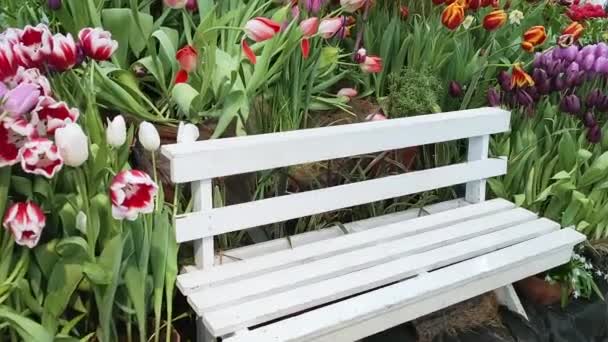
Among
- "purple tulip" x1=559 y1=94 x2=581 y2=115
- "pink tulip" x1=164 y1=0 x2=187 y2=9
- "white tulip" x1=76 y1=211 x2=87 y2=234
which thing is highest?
"pink tulip" x1=164 y1=0 x2=187 y2=9

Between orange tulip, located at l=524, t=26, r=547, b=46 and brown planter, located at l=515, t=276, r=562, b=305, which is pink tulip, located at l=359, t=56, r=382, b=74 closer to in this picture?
orange tulip, located at l=524, t=26, r=547, b=46

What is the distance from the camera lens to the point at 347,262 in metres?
1.57

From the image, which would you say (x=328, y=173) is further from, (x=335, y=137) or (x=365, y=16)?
(x=365, y=16)

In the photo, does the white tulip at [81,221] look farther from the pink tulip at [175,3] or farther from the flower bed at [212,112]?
the pink tulip at [175,3]

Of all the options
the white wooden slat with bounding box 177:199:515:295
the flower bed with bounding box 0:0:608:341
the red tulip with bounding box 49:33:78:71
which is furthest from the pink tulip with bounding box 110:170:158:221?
the white wooden slat with bounding box 177:199:515:295

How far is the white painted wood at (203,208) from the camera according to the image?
1.45m

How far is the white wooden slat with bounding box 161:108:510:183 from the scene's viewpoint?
4.66ft

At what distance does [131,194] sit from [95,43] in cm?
→ 32

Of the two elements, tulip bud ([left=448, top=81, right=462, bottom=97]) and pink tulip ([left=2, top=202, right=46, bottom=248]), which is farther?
tulip bud ([left=448, top=81, right=462, bottom=97])

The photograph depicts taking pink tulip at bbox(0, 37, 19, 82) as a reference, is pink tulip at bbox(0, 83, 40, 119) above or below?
below

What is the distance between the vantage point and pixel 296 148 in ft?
5.15

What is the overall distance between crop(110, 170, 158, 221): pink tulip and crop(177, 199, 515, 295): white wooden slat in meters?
0.35

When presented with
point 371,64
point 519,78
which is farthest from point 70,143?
point 519,78

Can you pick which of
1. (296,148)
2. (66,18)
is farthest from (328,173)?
(66,18)
